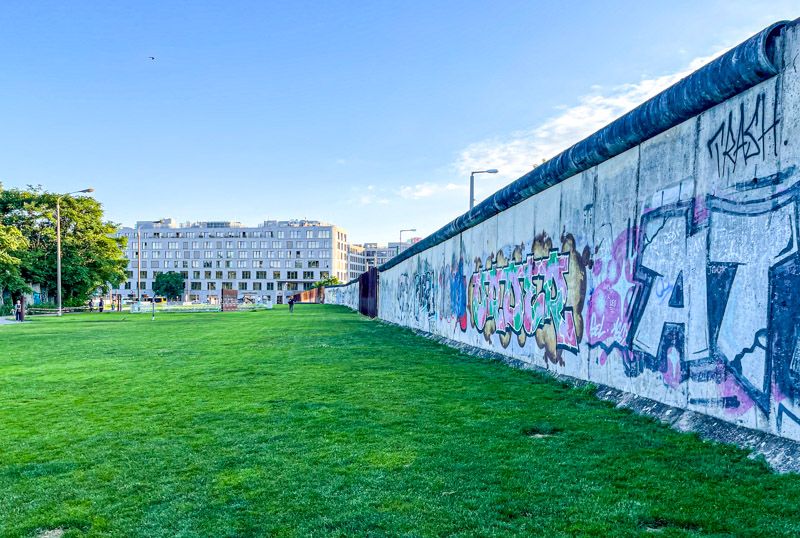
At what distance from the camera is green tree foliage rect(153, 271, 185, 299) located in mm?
158750

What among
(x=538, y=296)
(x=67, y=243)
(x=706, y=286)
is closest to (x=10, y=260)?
(x=67, y=243)

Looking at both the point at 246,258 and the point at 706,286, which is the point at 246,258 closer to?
the point at 246,258

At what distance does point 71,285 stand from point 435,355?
189 feet

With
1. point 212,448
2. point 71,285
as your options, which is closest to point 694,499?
point 212,448

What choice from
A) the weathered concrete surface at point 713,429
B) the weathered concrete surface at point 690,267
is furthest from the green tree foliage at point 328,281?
the weathered concrete surface at point 713,429

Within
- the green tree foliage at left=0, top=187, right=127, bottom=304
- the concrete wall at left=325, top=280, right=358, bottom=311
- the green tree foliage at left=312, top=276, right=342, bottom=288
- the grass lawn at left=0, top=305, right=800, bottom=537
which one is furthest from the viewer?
the green tree foliage at left=312, top=276, right=342, bottom=288

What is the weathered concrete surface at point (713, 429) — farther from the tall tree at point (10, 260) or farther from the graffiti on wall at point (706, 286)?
the tall tree at point (10, 260)

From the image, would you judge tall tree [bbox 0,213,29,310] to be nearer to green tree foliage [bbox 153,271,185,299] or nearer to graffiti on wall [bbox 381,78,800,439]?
graffiti on wall [bbox 381,78,800,439]

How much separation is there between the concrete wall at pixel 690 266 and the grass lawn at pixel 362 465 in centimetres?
73

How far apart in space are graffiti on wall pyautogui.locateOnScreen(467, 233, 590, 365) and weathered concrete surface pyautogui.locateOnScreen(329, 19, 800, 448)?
0.05m

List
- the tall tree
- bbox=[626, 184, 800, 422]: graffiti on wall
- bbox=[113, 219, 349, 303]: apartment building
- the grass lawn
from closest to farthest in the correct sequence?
the grass lawn → bbox=[626, 184, 800, 422]: graffiti on wall → the tall tree → bbox=[113, 219, 349, 303]: apartment building

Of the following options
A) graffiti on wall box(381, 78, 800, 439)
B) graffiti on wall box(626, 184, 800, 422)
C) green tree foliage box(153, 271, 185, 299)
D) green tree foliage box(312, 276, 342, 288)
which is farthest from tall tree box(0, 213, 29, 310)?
green tree foliage box(153, 271, 185, 299)

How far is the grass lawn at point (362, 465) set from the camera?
4109mm

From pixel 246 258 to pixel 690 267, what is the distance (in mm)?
171419
